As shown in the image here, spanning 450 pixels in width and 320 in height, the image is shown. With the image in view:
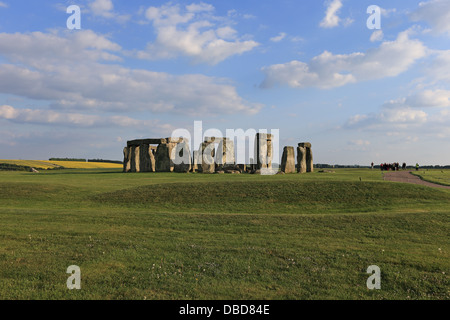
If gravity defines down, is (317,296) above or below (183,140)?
below

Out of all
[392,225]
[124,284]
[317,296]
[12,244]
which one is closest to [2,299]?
[124,284]

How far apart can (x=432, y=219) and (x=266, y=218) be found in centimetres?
722

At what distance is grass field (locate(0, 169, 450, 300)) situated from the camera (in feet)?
22.4

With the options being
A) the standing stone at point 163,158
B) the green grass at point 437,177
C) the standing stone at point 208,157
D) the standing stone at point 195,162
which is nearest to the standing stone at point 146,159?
the standing stone at point 163,158

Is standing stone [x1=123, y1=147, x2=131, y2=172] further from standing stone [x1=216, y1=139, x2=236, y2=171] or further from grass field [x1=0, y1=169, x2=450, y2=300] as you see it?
grass field [x1=0, y1=169, x2=450, y2=300]

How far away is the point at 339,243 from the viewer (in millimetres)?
10594

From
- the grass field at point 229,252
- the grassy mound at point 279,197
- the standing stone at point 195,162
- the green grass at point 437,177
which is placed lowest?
the grass field at point 229,252

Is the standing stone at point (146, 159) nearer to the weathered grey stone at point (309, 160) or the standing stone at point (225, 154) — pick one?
the standing stone at point (225, 154)

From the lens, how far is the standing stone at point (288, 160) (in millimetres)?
39062

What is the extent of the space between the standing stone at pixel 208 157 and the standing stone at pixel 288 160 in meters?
9.08

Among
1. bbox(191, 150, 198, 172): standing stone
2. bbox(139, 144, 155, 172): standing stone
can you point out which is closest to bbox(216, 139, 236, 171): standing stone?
bbox(191, 150, 198, 172): standing stone

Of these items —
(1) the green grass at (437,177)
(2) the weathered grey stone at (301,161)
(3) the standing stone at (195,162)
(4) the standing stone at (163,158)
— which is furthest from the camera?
(4) the standing stone at (163,158)

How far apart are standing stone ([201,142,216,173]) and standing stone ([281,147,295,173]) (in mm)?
9083
